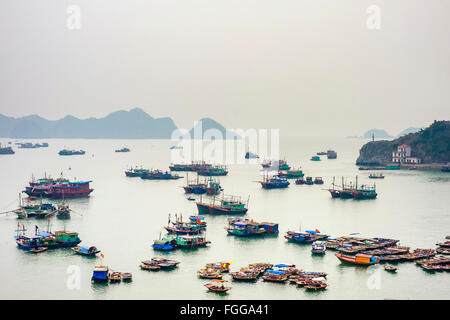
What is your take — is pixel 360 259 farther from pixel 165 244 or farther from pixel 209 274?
pixel 165 244

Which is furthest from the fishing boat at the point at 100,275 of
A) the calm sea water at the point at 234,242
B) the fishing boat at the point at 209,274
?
the fishing boat at the point at 209,274

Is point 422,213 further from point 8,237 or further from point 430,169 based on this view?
point 430,169

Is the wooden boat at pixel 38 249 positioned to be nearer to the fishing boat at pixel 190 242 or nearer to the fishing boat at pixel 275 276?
the fishing boat at pixel 190 242

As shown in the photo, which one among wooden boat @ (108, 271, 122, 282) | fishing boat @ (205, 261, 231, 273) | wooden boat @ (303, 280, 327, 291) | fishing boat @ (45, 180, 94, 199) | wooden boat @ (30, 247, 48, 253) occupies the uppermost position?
fishing boat @ (45, 180, 94, 199)

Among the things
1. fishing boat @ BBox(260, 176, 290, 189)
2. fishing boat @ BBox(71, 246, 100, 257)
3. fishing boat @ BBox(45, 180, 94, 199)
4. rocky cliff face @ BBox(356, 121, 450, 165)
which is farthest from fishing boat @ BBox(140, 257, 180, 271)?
rocky cliff face @ BBox(356, 121, 450, 165)

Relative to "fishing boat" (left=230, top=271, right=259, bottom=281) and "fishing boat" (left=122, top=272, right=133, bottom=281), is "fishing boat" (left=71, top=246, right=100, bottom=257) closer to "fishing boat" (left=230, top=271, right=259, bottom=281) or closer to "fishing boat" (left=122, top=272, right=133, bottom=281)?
"fishing boat" (left=122, top=272, right=133, bottom=281)

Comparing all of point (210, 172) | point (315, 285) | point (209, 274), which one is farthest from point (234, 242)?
point (210, 172)
